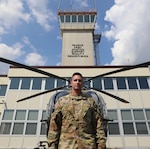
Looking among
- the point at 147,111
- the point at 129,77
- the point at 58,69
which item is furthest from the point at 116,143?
the point at 58,69

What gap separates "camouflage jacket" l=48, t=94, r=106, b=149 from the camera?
8.08 ft

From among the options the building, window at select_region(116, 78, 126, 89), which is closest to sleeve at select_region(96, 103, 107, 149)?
the building

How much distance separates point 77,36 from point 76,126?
972 inches

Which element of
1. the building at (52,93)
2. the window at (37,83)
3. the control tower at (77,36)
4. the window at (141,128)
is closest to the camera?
the building at (52,93)

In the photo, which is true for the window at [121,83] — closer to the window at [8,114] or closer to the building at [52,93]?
the building at [52,93]

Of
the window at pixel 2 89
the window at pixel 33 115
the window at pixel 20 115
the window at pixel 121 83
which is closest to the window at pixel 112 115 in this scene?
the window at pixel 121 83

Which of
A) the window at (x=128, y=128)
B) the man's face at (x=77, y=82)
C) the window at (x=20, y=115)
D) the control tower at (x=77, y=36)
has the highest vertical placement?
the control tower at (x=77, y=36)

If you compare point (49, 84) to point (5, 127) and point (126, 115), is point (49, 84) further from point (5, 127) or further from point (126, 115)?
point (126, 115)

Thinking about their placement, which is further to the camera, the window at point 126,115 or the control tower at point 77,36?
the control tower at point 77,36

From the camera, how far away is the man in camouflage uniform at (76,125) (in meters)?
2.47

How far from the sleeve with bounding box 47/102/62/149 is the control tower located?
2126 centimetres

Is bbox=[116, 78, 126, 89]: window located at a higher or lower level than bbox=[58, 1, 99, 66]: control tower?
lower

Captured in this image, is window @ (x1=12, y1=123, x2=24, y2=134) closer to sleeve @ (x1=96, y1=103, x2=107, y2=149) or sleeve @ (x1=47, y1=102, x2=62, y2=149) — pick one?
sleeve @ (x1=47, y1=102, x2=62, y2=149)

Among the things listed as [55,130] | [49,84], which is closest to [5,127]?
[49,84]
